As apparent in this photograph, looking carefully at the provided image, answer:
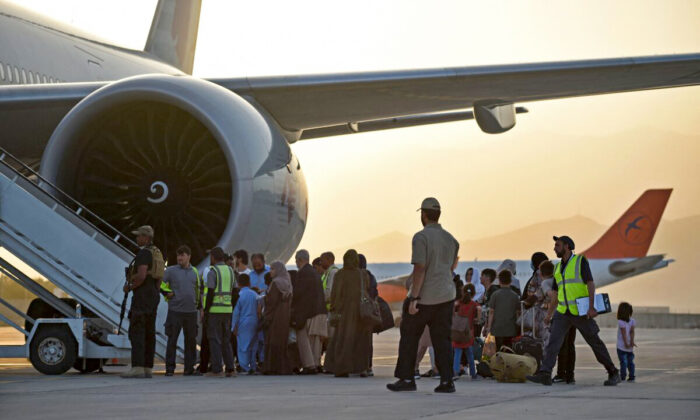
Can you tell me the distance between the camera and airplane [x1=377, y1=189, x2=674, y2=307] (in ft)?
172

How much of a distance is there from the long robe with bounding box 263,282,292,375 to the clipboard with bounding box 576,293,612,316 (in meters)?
3.20

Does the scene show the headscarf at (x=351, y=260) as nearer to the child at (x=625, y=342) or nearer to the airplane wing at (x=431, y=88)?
the airplane wing at (x=431, y=88)

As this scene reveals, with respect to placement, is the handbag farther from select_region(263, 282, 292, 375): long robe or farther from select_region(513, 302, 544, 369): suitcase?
select_region(513, 302, 544, 369): suitcase

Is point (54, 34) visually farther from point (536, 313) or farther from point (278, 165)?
point (536, 313)

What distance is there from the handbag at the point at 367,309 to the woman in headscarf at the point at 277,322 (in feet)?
2.87

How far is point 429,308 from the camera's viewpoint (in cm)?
936

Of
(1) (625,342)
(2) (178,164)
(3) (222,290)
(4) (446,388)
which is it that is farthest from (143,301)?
(1) (625,342)

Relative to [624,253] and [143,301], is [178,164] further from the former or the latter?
[624,253]

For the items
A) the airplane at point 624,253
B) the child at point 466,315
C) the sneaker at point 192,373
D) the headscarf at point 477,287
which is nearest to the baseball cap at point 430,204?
the child at point 466,315

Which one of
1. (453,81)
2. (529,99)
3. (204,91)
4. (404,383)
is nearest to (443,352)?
(404,383)

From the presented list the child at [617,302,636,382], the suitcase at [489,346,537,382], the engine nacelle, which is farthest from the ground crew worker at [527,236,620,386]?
the engine nacelle

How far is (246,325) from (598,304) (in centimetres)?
381

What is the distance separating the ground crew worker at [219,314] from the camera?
38.1ft

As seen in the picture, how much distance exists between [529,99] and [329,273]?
12.1 feet
